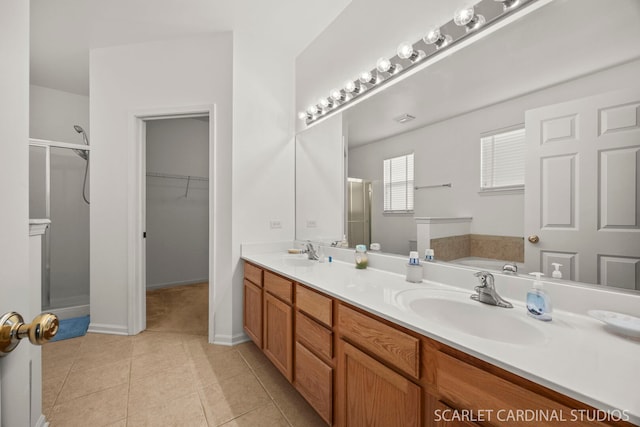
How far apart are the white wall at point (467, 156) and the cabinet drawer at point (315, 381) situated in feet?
2.60

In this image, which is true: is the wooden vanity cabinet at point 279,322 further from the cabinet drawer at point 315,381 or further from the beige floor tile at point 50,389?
the beige floor tile at point 50,389

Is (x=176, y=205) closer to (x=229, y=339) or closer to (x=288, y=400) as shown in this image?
(x=229, y=339)

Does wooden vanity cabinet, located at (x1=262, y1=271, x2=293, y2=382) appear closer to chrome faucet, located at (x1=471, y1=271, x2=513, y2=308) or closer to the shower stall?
chrome faucet, located at (x1=471, y1=271, x2=513, y2=308)

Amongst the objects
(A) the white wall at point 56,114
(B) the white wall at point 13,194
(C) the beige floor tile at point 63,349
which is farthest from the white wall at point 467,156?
(A) the white wall at point 56,114

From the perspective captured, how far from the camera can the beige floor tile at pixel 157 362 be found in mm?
1857

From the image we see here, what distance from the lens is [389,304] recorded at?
1.03 m

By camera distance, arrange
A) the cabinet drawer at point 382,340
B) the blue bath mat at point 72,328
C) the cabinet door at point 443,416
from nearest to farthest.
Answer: the cabinet door at point 443,416
the cabinet drawer at point 382,340
the blue bath mat at point 72,328

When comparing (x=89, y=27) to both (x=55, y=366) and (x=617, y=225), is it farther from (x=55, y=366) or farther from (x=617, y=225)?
(x=617, y=225)

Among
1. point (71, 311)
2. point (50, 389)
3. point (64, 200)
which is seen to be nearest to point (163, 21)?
point (64, 200)

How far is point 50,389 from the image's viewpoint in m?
1.66

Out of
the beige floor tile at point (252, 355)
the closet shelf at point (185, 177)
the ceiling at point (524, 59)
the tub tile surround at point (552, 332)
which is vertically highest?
the ceiling at point (524, 59)

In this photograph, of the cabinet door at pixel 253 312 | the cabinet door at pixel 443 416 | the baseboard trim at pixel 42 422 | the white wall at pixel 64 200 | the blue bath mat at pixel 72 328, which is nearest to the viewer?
the cabinet door at pixel 443 416

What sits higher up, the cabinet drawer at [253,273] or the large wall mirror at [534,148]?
the large wall mirror at [534,148]

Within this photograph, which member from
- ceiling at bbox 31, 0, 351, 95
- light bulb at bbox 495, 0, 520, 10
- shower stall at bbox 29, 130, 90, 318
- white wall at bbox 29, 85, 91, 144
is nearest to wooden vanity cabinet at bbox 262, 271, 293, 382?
light bulb at bbox 495, 0, 520, 10
